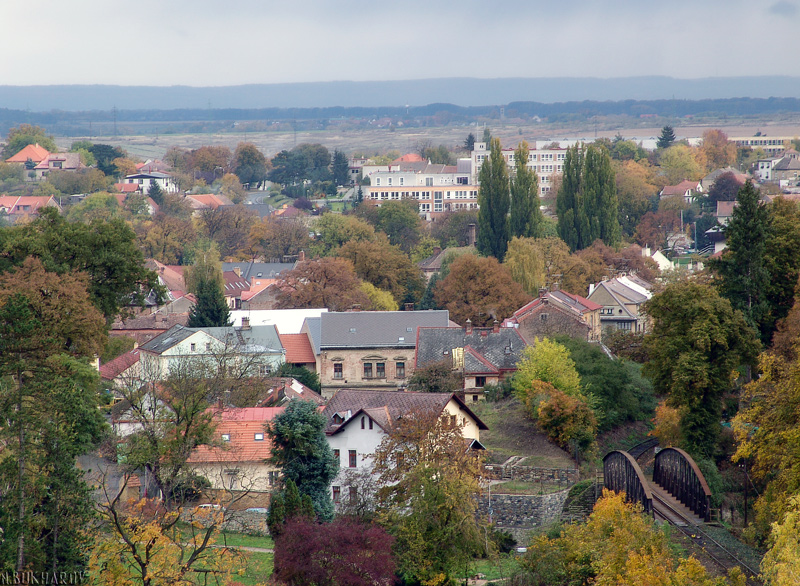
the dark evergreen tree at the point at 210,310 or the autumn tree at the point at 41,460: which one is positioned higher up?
the autumn tree at the point at 41,460

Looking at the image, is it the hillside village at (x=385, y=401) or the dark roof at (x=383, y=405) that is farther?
the dark roof at (x=383, y=405)

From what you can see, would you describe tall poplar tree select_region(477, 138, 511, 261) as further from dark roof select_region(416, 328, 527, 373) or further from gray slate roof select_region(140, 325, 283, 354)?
dark roof select_region(416, 328, 527, 373)

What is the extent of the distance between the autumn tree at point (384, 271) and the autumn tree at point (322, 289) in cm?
791

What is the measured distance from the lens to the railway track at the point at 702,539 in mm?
29656

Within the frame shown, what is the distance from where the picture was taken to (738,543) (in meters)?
32.2

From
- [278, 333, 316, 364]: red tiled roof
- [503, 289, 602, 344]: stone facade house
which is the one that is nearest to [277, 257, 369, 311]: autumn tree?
[278, 333, 316, 364]: red tiled roof

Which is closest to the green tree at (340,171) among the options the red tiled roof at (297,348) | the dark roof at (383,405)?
the red tiled roof at (297,348)

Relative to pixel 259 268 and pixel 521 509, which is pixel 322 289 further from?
pixel 521 509

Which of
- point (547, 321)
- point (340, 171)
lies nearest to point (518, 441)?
point (547, 321)

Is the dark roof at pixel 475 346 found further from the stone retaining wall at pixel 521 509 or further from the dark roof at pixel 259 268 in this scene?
the dark roof at pixel 259 268

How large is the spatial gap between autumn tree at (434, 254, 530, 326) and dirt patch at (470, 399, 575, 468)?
19.1 meters

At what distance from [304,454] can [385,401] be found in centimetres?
832

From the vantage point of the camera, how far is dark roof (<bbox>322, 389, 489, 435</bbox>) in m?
41.6

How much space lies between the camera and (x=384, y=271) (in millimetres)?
A: 86188
